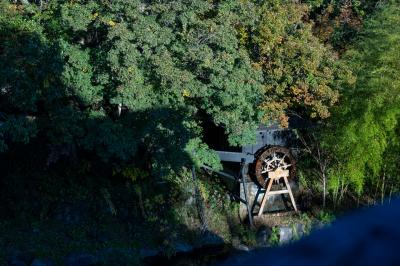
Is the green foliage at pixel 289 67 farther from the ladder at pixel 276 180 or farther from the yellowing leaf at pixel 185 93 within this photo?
the yellowing leaf at pixel 185 93

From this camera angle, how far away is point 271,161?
15.2 metres

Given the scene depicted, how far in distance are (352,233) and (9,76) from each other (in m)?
10.7

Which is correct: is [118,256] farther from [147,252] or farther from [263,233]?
[263,233]

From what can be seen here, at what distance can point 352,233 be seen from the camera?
1.36 m

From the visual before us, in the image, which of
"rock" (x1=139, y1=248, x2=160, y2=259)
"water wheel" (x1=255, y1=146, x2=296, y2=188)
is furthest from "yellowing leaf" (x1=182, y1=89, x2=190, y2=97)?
"rock" (x1=139, y1=248, x2=160, y2=259)

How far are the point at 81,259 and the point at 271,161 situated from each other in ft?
20.1

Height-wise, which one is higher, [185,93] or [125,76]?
[125,76]

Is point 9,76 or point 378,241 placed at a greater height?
point 9,76

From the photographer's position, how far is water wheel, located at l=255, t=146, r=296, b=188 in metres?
15.0

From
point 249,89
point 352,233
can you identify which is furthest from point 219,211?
point 352,233

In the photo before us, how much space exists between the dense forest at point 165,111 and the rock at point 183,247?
0.77ft

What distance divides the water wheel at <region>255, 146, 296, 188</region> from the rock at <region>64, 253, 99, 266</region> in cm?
528

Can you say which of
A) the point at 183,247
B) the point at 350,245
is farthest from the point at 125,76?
the point at 350,245

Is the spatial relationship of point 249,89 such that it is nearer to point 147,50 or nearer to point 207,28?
point 207,28
